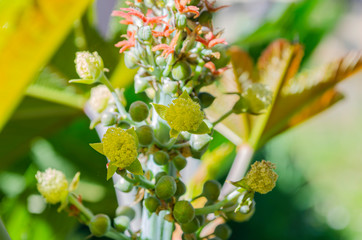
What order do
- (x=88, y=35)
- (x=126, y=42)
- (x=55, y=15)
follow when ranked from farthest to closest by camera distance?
1. (x=88, y=35)
2. (x=126, y=42)
3. (x=55, y=15)

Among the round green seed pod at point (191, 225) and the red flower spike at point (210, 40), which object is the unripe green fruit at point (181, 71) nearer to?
the red flower spike at point (210, 40)

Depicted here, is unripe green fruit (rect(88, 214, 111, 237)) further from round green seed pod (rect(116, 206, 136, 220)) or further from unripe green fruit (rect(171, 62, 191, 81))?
unripe green fruit (rect(171, 62, 191, 81))

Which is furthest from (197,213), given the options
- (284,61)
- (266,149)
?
(266,149)

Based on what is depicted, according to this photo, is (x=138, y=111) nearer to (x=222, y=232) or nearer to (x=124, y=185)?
(x=124, y=185)

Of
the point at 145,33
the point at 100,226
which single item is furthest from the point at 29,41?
the point at 100,226

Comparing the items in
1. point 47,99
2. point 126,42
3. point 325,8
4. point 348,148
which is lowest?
point 348,148

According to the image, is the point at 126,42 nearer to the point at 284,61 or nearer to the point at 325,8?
the point at 284,61

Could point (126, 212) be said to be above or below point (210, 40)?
below

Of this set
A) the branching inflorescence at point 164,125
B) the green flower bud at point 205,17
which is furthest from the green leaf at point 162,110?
the green flower bud at point 205,17
